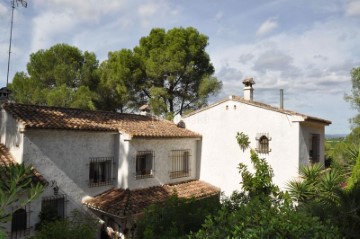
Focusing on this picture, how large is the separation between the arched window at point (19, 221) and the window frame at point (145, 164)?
5735mm

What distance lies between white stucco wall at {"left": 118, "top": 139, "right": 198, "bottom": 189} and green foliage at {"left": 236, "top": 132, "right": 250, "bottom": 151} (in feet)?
9.91

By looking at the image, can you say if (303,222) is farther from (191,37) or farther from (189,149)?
(191,37)

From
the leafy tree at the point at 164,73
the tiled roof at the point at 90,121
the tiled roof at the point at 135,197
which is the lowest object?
the tiled roof at the point at 135,197

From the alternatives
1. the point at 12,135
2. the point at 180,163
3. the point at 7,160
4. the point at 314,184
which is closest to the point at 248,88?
the point at 180,163

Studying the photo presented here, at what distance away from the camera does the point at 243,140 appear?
711 inches

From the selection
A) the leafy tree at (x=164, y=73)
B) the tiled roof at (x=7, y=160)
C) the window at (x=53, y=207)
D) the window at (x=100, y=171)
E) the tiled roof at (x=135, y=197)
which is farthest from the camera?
the leafy tree at (x=164, y=73)

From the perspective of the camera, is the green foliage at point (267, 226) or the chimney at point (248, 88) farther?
the chimney at point (248, 88)

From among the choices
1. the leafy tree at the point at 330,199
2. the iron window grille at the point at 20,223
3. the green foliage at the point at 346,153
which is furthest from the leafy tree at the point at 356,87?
the iron window grille at the point at 20,223

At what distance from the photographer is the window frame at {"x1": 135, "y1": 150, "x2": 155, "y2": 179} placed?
1645cm

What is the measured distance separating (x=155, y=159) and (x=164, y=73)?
1353 cm

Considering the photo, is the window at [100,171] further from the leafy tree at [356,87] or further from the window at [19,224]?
the leafy tree at [356,87]

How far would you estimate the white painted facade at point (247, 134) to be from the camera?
1669 cm

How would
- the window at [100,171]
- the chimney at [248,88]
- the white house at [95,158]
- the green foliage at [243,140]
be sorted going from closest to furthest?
1. the white house at [95,158]
2. the window at [100,171]
3. the green foliage at [243,140]
4. the chimney at [248,88]

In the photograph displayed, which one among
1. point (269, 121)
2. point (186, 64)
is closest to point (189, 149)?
point (269, 121)
